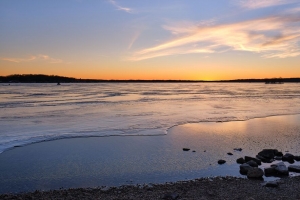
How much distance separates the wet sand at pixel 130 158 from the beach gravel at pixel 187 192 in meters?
0.65

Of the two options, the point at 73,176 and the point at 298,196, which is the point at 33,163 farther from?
the point at 298,196

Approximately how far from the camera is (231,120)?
22.4 m

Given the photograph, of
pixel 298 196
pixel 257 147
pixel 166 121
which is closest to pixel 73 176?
pixel 298 196

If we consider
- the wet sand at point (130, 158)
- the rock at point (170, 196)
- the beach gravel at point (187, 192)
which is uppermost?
the rock at point (170, 196)

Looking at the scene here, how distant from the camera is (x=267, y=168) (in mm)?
9789

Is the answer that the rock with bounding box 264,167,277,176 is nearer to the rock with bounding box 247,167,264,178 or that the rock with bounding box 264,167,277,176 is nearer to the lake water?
the rock with bounding box 247,167,264,178

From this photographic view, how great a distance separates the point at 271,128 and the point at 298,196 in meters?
11.9

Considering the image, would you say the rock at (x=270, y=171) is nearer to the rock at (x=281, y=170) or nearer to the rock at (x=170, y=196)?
the rock at (x=281, y=170)

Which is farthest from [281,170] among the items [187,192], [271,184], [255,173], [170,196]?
[170,196]

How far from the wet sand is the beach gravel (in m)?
0.65

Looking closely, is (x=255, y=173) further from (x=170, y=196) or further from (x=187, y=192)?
(x=170, y=196)

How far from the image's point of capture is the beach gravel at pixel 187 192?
7498mm

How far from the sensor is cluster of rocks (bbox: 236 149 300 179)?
9.46 metres

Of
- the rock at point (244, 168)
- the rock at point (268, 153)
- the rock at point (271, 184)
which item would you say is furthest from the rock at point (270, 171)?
the rock at point (268, 153)
